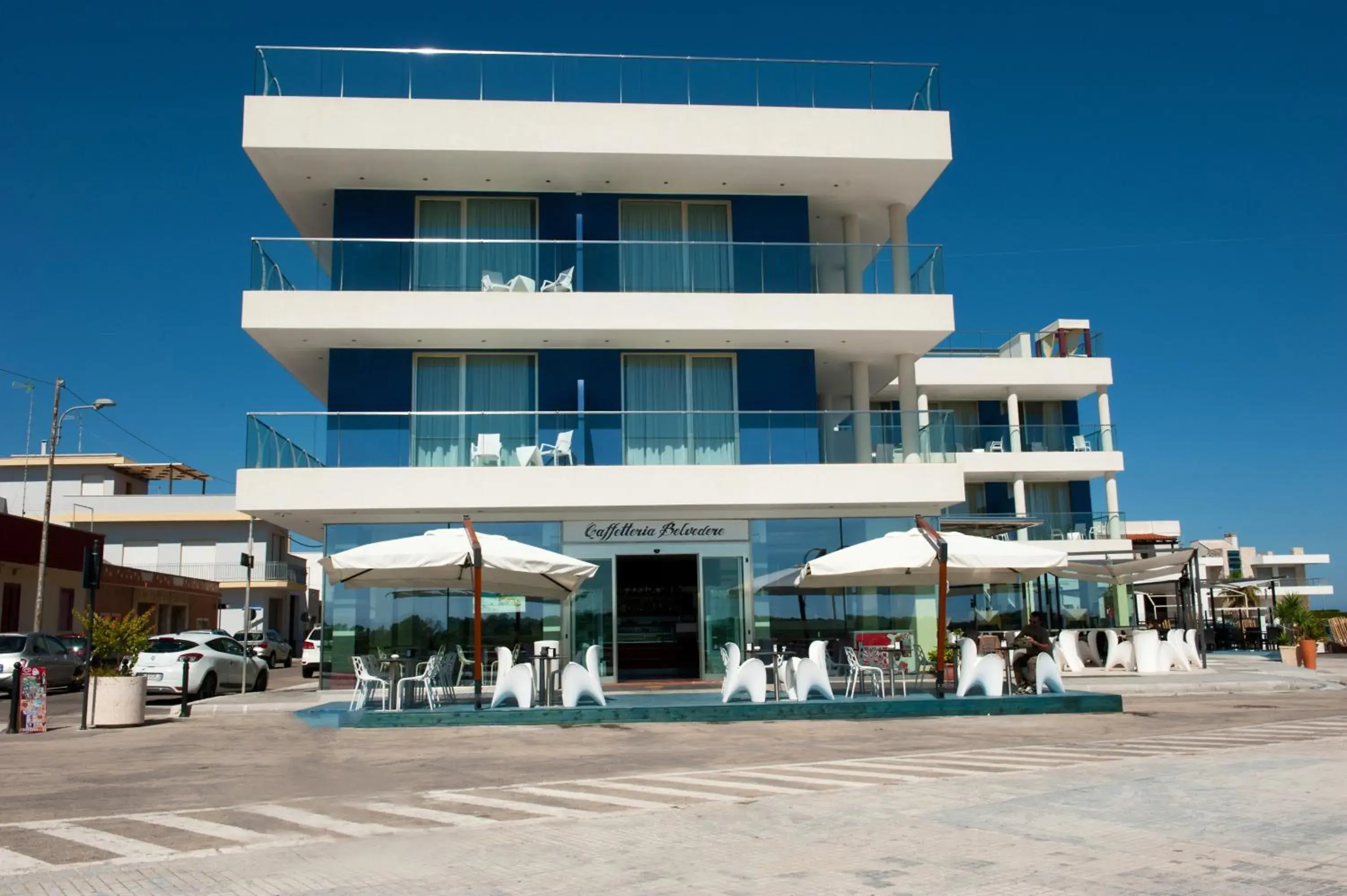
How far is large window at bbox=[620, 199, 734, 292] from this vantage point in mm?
23406

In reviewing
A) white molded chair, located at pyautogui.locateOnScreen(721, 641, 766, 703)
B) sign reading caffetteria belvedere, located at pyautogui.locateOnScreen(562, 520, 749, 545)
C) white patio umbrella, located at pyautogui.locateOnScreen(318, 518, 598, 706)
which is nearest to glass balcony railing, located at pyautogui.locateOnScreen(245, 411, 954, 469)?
sign reading caffetteria belvedere, located at pyautogui.locateOnScreen(562, 520, 749, 545)

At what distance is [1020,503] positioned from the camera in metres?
40.8

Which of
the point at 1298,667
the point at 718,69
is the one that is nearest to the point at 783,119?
the point at 718,69

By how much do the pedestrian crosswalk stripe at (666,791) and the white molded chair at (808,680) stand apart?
6777 millimetres

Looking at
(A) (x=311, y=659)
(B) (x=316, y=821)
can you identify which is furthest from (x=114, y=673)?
(A) (x=311, y=659)

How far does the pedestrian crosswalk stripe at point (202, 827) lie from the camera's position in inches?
303

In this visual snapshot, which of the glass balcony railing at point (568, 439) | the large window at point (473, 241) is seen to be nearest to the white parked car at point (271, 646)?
the glass balcony railing at point (568, 439)

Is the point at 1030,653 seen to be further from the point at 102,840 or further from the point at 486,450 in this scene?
the point at 102,840

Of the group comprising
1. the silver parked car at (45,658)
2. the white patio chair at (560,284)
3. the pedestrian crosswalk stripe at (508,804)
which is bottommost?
the pedestrian crosswalk stripe at (508,804)

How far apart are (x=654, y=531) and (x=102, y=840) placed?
1537cm

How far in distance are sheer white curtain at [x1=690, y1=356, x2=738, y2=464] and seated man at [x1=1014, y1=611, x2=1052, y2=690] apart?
6.66 metres

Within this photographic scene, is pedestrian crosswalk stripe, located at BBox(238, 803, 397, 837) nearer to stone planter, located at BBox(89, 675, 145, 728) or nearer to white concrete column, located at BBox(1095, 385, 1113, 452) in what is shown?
stone planter, located at BBox(89, 675, 145, 728)

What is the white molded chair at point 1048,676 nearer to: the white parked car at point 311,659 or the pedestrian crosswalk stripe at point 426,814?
the pedestrian crosswalk stripe at point 426,814

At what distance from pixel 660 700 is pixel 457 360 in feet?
29.6
